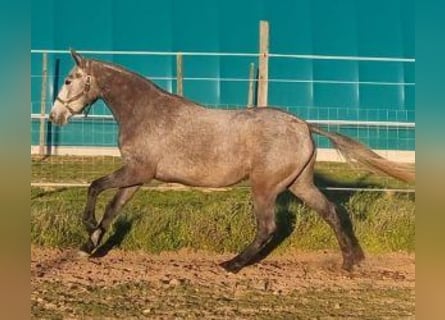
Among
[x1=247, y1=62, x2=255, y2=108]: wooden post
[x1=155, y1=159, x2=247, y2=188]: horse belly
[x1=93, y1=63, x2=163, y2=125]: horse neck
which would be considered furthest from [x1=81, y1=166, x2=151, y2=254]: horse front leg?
[x1=247, y1=62, x2=255, y2=108]: wooden post

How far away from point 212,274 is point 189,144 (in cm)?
109

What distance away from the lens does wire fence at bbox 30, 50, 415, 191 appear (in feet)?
21.9

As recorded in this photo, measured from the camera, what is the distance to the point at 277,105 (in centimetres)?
708

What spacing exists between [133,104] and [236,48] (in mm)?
1350

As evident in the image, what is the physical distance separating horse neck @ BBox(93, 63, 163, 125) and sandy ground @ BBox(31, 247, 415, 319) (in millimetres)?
1251

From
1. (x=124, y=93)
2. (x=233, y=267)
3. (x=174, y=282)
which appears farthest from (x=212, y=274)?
(x=124, y=93)

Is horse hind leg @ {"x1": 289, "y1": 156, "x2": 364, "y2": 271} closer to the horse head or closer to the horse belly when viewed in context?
the horse belly

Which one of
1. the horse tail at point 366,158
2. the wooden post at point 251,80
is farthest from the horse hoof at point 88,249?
the horse tail at point 366,158

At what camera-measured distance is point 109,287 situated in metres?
5.36

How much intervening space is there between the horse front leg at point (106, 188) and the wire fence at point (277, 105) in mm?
887

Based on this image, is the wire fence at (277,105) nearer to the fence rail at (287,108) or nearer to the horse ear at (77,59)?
the fence rail at (287,108)

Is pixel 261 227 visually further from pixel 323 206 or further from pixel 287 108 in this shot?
pixel 287 108

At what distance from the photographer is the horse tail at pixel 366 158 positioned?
6.11 metres
